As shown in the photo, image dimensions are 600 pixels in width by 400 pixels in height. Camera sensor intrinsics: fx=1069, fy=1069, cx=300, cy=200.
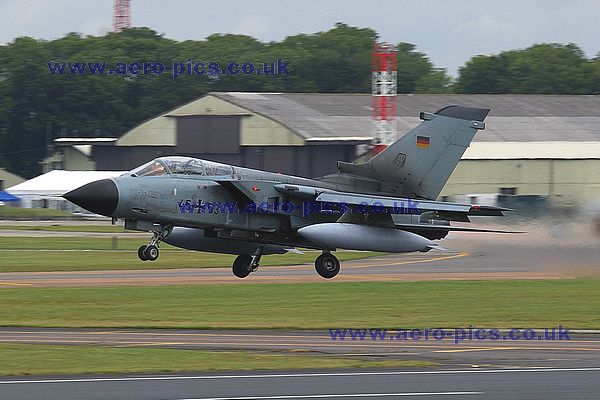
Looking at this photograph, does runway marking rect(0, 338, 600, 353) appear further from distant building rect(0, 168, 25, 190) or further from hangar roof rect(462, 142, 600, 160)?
distant building rect(0, 168, 25, 190)

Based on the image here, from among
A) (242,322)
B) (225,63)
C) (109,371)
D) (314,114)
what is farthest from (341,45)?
(109,371)

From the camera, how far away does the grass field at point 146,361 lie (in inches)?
885

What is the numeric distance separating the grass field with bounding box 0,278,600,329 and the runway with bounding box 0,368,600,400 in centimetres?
957

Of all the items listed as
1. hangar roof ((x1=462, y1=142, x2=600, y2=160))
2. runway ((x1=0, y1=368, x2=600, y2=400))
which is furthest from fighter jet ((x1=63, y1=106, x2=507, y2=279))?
hangar roof ((x1=462, y1=142, x2=600, y2=160))

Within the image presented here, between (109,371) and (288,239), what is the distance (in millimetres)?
8415

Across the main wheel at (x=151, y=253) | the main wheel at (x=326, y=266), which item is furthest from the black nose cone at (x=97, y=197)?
the main wheel at (x=326, y=266)

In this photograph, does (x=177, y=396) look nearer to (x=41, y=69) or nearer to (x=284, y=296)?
(x=284, y=296)

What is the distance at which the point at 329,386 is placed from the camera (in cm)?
1997

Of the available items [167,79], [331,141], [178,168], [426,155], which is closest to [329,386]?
[178,168]

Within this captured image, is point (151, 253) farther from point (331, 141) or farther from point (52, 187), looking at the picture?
point (52, 187)

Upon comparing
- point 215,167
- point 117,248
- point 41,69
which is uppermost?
point 41,69

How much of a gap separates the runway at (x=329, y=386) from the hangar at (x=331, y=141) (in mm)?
50933

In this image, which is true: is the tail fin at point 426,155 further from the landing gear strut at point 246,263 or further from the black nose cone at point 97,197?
the black nose cone at point 97,197

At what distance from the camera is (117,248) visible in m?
59.2
